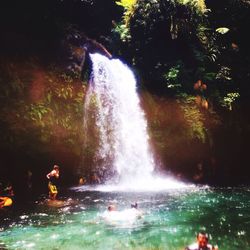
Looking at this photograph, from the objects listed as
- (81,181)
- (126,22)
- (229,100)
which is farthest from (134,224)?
(126,22)

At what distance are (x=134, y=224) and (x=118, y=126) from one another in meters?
9.78

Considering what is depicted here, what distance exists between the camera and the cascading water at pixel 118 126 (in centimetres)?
1967

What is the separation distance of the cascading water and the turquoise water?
14.4ft

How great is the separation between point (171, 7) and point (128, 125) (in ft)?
24.1

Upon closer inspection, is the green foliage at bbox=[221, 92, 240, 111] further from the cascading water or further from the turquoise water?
the turquoise water

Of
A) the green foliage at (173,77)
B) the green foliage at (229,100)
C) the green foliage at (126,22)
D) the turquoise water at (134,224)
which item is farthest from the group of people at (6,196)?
the green foliage at (229,100)

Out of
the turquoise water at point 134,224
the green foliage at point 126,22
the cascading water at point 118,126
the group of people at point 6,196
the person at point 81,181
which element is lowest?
the turquoise water at point 134,224

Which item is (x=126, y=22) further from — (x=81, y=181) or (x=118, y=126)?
(x=81, y=181)

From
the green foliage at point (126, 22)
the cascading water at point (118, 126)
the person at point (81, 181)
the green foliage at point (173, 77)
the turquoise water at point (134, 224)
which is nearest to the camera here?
the turquoise water at point (134, 224)

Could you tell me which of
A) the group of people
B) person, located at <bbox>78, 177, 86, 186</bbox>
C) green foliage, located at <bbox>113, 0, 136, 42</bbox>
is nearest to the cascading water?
person, located at <bbox>78, 177, 86, 186</bbox>

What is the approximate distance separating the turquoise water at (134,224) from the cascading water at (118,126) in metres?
4.40

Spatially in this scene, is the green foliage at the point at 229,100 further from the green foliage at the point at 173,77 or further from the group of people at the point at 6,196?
the group of people at the point at 6,196

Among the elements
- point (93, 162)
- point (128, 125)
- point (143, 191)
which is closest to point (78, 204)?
point (143, 191)

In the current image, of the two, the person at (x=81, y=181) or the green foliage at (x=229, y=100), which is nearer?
the person at (x=81, y=181)
